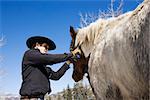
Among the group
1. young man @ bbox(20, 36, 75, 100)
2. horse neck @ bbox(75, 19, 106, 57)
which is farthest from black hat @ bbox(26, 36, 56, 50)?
horse neck @ bbox(75, 19, 106, 57)

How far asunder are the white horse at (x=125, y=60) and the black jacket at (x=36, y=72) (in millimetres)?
788

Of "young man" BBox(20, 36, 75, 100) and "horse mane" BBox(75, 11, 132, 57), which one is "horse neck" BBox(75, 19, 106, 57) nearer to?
"horse mane" BBox(75, 11, 132, 57)

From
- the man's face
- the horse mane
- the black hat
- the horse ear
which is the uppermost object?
the horse ear

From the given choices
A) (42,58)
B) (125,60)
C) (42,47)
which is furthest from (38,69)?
(125,60)

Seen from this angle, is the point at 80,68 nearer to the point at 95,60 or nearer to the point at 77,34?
the point at 77,34

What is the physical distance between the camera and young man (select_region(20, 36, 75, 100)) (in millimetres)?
6266

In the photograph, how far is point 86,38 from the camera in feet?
24.6

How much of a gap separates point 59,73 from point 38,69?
58 cm

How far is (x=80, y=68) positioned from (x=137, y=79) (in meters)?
3.14

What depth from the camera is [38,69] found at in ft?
21.3

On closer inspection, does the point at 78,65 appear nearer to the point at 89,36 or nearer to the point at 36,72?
the point at 89,36

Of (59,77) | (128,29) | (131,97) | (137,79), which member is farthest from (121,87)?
(59,77)

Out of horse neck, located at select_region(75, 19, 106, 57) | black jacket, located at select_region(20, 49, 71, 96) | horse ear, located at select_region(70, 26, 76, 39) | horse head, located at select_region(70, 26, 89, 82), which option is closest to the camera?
black jacket, located at select_region(20, 49, 71, 96)

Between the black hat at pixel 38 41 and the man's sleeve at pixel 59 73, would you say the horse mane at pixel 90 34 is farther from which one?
the black hat at pixel 38 41
